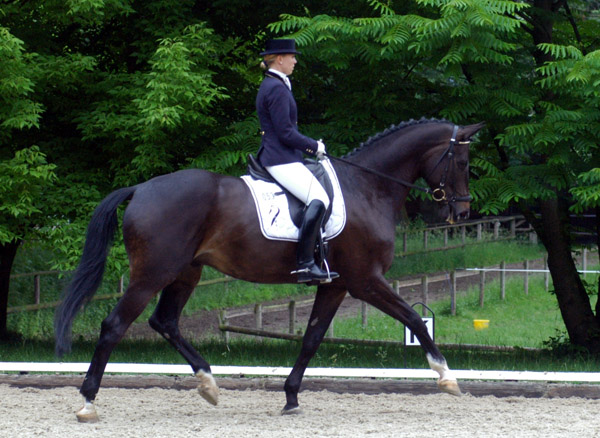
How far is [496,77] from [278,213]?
12.0ft

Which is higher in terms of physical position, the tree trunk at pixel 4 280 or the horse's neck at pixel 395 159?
the horse's neck at pixel 395 159

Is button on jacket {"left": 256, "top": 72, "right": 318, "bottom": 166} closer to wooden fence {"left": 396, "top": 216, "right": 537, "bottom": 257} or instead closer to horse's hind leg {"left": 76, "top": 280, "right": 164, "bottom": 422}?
horse's hind leg {"left": 76, "top": 280, "right": 164, "bottom": 422}

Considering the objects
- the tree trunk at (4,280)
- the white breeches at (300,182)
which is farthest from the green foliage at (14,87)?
the white breeches at (300,182)

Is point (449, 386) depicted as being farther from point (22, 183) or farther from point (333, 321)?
point (333, 321)

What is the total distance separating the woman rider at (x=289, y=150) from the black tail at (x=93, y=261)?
3.83ft

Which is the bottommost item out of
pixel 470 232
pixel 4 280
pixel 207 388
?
pixel 207 388

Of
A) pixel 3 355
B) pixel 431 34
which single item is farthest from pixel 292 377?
pixel 3 355

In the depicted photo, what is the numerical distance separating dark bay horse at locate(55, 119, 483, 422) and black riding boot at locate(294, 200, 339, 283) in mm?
180

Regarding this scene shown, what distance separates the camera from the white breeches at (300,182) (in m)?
6.62

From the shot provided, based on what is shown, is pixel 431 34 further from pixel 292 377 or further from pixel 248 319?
pixel 248 319

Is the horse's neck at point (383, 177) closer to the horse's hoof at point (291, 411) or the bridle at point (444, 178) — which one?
the bridle at point (444, 178)

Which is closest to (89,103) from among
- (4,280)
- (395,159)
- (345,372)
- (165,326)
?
(4,280)

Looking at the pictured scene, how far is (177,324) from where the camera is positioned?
6.91m

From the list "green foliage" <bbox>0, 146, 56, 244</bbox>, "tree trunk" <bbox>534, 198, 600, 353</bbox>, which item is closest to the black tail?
"green foliage" <bbox>0, 146, 56, 244</bbox>
